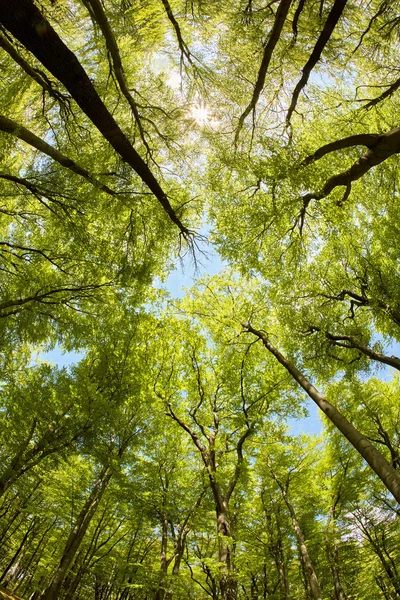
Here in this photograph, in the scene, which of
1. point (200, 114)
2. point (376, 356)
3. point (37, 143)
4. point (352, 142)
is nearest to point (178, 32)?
point (200, 114)

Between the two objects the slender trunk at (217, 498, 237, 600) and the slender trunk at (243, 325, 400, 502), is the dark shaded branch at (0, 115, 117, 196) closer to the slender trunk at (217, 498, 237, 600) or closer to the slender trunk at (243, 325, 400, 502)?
the slender trunk at (243, 325, 400, 502)

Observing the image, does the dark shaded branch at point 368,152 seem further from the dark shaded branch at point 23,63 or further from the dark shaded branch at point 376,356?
the dark shaded branch at point 23,63

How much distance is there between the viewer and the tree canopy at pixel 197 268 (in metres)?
4.75

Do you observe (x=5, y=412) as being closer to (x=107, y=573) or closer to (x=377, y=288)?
(x=107, y=573)

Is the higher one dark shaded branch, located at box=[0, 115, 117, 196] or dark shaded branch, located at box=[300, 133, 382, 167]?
dark shaded branch, located at box=[300, 133, 382, 167]

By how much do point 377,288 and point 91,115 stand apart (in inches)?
267

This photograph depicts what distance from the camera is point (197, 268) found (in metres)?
6.28

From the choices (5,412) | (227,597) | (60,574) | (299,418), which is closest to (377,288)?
(299,418)

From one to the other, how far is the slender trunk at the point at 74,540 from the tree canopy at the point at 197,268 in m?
0.07

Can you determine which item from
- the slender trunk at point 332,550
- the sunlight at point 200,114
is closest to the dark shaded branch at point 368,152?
the sunlight at point 200,114

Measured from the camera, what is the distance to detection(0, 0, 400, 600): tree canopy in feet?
15.6

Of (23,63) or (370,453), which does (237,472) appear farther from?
(23,63)

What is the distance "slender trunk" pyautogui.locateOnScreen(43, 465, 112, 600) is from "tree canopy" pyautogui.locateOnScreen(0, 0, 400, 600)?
0.07m

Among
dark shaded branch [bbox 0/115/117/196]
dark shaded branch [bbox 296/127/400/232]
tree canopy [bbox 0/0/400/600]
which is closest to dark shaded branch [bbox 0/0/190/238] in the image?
tree canopy [bbox 0/0/400/600]
